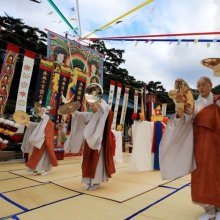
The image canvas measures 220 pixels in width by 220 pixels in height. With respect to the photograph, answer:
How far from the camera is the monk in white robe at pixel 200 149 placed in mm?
2779

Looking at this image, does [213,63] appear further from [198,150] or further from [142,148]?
[142,148]

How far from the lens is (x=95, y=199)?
385 centimetres

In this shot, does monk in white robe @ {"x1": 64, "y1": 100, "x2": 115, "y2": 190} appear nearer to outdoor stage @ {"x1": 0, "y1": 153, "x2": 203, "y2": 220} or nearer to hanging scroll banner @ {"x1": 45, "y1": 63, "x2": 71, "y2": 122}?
outdoor stage @ {"x1": 0, "y1": 153, "x2": 203, "y2": 220}

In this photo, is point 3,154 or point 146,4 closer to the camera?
point 146,4

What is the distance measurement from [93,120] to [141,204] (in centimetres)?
168

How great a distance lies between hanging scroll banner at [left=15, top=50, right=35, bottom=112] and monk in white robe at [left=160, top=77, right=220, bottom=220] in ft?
19.7

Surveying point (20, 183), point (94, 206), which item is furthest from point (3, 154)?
point (94, 206)

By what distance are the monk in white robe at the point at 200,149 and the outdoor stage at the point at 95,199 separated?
488mm

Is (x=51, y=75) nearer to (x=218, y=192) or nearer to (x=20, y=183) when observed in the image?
(x=20, y=183)

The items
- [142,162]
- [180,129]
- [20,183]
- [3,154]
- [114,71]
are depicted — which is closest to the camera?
[180,129]

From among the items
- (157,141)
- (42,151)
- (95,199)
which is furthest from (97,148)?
(157,141)

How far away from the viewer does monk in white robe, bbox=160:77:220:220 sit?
278cm

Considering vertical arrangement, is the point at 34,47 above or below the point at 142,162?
above

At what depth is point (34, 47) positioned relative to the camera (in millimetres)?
15195
